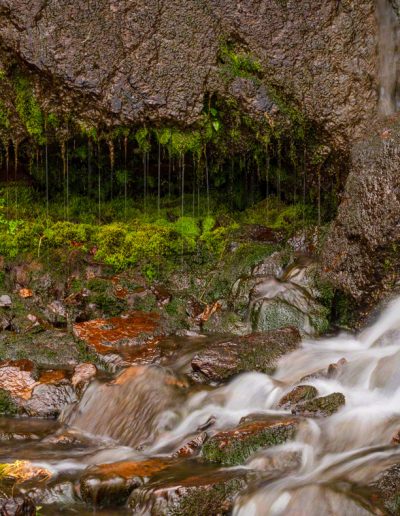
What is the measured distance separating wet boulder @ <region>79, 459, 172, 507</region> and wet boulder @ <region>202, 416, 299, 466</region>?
443mm

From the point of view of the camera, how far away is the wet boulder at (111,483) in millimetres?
5152

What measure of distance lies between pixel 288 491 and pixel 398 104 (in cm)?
681

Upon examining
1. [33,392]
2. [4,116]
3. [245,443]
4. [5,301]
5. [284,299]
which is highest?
[4,116]

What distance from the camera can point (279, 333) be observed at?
25.8 ft

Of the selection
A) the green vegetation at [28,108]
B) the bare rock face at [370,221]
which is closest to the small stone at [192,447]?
the bare rock face at [370,221]

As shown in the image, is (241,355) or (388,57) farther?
(388,57)

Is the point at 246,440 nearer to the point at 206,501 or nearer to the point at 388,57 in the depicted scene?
the point at 206,501

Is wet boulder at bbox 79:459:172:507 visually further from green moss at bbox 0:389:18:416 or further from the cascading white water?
the cascading white water

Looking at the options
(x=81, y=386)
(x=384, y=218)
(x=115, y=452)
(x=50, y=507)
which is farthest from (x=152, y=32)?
(x=50, y=507)

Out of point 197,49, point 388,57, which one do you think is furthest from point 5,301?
point 388,57

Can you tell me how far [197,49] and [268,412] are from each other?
5.87m

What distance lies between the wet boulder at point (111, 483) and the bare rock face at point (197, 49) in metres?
6.18

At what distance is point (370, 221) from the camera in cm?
831

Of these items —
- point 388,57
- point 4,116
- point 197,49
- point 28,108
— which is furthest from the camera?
point 4,116
